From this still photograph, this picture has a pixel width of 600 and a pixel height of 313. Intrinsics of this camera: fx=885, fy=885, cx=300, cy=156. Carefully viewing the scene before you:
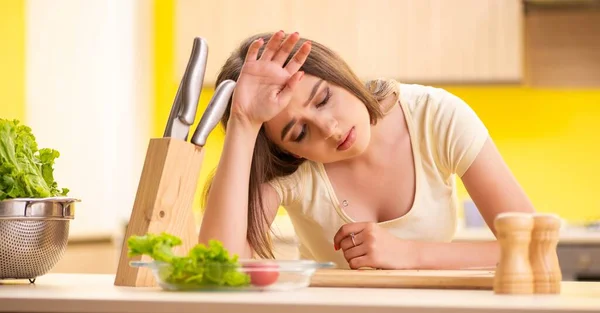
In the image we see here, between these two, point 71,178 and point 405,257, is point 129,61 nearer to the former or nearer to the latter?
point 71,178

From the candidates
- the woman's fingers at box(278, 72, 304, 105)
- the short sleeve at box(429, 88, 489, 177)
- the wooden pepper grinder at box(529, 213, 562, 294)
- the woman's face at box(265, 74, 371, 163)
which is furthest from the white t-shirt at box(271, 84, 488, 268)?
the wooden pepper grinder at box(529, 213, 562, 294)

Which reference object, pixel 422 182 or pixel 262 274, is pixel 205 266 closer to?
pixel 262 274

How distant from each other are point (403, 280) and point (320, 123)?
1.38 feet

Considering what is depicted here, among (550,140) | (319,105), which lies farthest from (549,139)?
(319,105)

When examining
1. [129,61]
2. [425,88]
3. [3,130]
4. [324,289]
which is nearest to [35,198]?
[3,130]

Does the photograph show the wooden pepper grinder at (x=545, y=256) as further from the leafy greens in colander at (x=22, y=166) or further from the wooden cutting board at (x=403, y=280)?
the leafy greens in colander at (x=22, y=166)

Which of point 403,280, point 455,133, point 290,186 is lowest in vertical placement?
point 403,280

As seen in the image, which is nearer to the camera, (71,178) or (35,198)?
(35,198)

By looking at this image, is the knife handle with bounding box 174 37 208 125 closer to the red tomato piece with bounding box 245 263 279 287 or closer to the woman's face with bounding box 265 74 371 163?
the woman's face with bounding box 265 74 371 163

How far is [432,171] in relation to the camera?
184 centimetres

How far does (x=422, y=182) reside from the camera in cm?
183

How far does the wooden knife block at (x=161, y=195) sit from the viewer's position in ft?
4.45

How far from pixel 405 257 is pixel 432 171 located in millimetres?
297

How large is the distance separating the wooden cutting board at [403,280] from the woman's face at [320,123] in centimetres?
34
